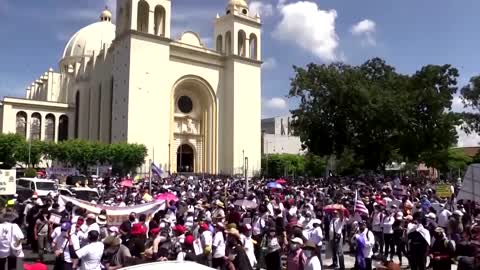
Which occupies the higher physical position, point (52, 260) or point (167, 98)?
point (167, 98)

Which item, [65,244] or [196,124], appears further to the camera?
[196,124]

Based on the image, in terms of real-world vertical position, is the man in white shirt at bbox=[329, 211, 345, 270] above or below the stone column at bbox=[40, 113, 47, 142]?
below

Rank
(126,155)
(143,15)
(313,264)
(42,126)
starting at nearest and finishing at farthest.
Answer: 1. (313,264)
2. (126,155)
3. (143,15)
4. (42,126)

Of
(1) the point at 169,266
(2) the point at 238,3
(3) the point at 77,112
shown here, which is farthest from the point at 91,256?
(3) the point at 77,112

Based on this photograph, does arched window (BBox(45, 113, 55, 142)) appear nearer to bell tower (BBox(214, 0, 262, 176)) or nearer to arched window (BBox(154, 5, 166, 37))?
arched window (BBox(154, 5, 166, 37))

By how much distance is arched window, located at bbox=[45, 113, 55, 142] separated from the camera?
58594 mm

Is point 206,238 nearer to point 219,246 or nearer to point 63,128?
point 219,246

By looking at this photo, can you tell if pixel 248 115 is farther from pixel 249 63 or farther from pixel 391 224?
pixel 391 224

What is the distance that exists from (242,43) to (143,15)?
11.8 metres

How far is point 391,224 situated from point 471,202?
16.9ft

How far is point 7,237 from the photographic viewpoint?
28.8ft

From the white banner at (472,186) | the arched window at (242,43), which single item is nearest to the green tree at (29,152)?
the arched window at (242,43)

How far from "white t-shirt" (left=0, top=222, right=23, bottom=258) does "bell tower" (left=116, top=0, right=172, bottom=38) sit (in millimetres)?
39949

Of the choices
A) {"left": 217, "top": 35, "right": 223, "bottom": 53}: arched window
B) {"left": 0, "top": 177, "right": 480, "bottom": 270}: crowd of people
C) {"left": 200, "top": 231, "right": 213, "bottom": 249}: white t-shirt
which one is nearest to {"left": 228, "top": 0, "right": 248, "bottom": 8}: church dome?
{"left": 217, "top": 35, "right": 223, "bottom": 53}: arched window
